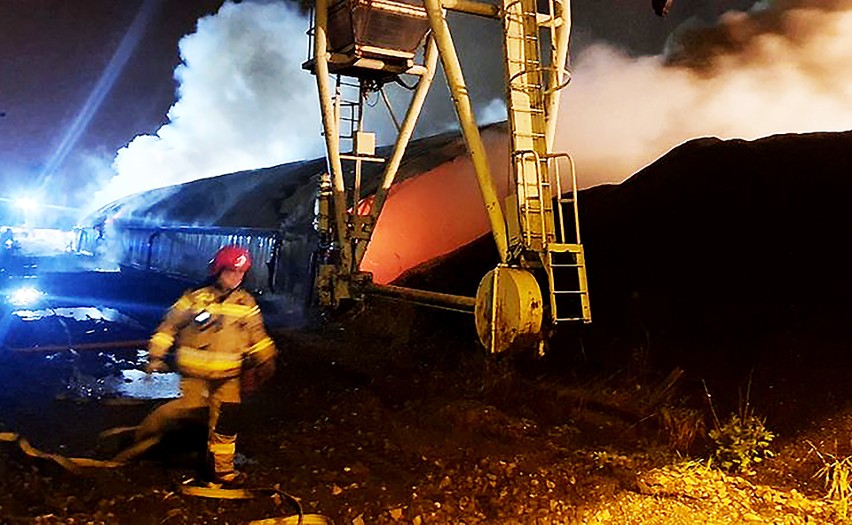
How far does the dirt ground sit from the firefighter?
0.45 metres

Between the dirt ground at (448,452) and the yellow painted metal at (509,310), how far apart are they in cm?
90

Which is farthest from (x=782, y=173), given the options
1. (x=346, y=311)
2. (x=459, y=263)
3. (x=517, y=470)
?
(x=517, y=470)

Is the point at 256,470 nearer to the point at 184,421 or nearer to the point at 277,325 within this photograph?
the point at 184,421

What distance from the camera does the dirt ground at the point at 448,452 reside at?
431cm

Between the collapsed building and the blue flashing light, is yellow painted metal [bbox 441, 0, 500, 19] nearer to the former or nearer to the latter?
the collapsed building

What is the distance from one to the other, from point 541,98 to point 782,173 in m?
5.70

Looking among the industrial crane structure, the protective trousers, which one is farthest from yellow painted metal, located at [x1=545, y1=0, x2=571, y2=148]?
the protective trousers

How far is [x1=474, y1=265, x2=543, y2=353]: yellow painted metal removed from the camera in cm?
556

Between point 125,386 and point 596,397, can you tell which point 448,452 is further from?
point 125,386

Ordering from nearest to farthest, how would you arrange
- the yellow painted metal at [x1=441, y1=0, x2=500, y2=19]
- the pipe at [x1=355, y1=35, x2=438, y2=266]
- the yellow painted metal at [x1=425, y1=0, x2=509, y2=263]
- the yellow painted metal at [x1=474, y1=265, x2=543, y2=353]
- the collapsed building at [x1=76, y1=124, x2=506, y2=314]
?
the yellow painted metal at [x1=474, y1=265, x2=543, y2=353]
the yellow painted metal at [x1=425, y1=0, x2=509, y2=263]
the yellow painted metal at [x1=441, y1=0, x2=500, y2=19]
the pipe at [x1=355, y1=35, x2=438, y2=266]
the collapsed building at [x1=76, y1=124, x2=506, y2=314]

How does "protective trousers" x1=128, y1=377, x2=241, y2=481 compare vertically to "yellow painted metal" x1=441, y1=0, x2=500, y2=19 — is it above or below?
below

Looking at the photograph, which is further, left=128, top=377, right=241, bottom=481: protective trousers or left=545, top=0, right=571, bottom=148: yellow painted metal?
left=545, top=0, right=571, bottom=148: yellow painted metal

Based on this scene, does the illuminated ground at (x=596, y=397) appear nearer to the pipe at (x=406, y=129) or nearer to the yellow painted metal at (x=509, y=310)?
the yellow painted metal at (x=509, y=310)

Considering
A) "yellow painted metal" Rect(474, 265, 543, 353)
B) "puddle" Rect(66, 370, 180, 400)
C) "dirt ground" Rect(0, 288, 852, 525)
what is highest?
"yellow painted metal" Rect(474, 265, 543, 353)
